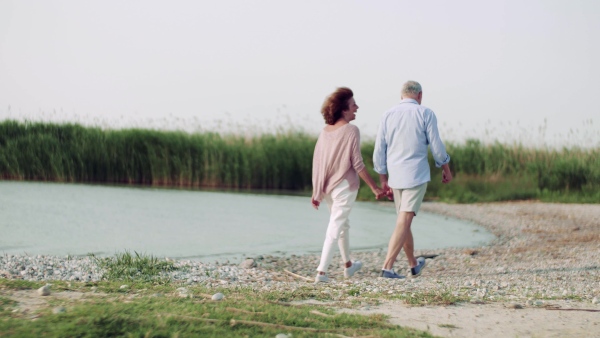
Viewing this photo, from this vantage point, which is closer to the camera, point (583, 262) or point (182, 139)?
point (583, 262)

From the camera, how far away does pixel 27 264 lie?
26.2ft

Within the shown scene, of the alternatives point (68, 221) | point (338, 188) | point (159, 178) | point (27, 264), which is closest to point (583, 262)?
point (338, 188)

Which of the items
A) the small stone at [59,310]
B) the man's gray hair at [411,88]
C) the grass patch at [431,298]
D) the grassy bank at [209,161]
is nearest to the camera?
the small stone at [59,310]

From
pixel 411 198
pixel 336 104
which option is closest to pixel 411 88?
pixel 336 104

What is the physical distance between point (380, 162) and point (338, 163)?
65 cm

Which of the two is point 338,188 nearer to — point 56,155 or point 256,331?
point 256,331

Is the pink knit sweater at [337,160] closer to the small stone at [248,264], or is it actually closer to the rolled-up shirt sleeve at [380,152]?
the rolled-up shirt sleeve at [380,152]

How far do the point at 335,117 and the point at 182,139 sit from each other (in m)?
16.3

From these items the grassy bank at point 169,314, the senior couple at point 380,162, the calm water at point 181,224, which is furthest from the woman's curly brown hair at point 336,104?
the calm water at point 181,224

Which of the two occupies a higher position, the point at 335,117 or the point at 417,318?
the point at 335,117

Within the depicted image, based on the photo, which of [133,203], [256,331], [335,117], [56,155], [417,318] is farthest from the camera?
[56,155]

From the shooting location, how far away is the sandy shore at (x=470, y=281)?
491 centimetres

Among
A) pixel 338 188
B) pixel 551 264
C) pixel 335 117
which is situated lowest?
pixel 551 264

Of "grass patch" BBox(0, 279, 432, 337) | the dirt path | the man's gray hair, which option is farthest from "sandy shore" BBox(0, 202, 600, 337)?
the man's gray hair
